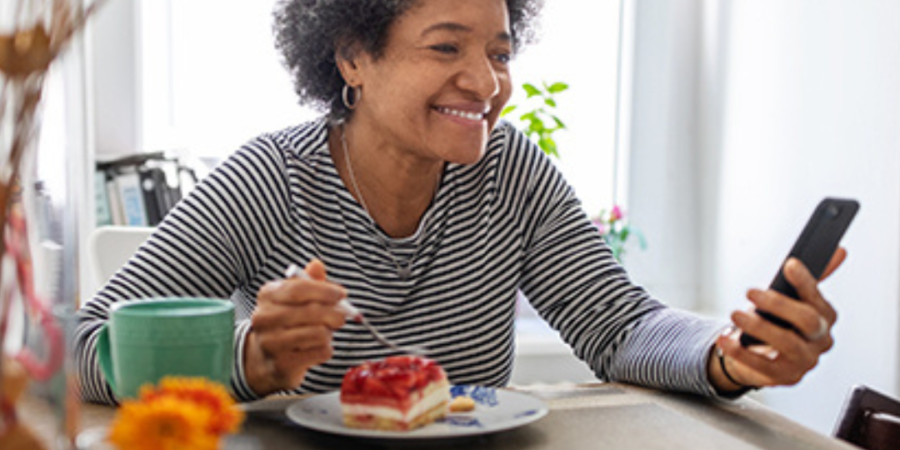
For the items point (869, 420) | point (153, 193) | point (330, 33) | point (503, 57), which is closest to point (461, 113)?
point (503, 57)

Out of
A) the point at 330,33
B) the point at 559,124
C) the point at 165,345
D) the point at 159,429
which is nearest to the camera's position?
the point at 159,429

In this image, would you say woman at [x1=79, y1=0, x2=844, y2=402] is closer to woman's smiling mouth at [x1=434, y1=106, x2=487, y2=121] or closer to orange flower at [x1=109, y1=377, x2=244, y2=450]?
woman's smiling mouth at [x1=434, y1=106, x2=487, y2=121]

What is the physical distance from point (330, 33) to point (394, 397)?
0.73 metres

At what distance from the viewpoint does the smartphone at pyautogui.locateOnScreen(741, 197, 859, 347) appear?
41.4 inches

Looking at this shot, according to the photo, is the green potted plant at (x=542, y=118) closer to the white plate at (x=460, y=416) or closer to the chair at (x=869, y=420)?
the chair at (x=869, y=420)

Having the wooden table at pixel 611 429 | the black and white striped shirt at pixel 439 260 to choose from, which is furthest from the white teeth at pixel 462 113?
the wooden table at pixel 611 429

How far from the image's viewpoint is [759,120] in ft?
8.95

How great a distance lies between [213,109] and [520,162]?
138cm

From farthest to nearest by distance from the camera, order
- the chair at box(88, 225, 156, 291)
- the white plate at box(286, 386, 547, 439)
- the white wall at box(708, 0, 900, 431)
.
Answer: the white wall at box(708, 0, 900, 431) < the chair at box(88, 225, 156, 291) < the white plate at box(286, 386, 547, 439)

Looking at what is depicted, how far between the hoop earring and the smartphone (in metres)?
0.70

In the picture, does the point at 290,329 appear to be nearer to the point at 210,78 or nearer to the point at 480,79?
the point at 480,79

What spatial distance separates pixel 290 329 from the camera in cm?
102

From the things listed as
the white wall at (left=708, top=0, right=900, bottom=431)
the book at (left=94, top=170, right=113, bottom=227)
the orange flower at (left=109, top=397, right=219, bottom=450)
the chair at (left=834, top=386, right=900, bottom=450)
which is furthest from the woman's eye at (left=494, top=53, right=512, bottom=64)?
the book at (left=94, top=170, right=113, bottom=227)

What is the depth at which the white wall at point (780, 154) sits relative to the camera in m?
2.29
